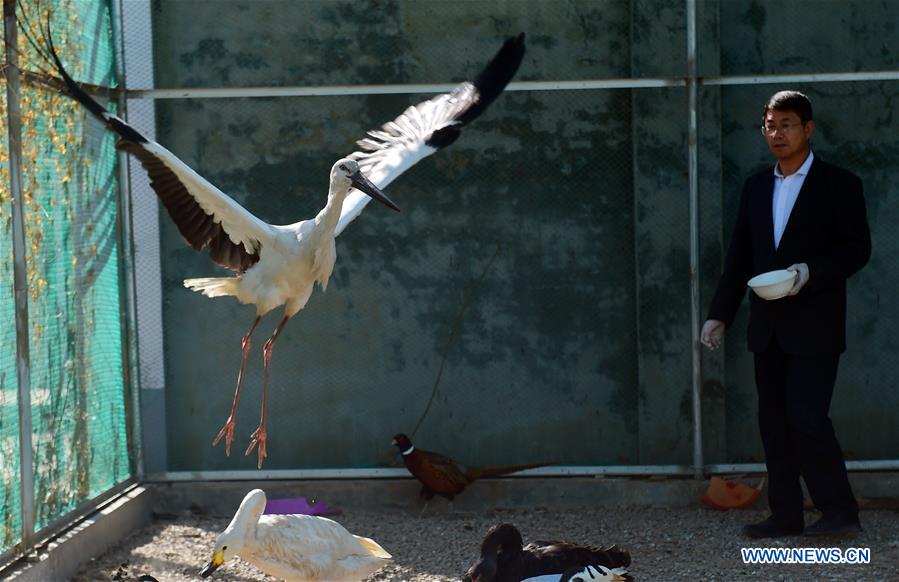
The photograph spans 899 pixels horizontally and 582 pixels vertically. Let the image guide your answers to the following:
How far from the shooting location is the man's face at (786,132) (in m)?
5.25

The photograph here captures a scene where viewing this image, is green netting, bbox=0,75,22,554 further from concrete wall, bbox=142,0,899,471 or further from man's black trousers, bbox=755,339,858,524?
man's black trousers, bbox=755,339,858,524

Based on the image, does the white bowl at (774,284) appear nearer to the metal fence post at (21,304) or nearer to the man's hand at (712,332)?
the man's hand at (712,332)

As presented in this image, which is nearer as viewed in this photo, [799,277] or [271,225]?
A: [799,277]

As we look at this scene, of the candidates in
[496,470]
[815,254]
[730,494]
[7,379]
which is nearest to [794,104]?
[815,254]

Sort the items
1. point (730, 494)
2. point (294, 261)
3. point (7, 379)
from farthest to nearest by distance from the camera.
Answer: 1. point (730, 494)
2. point (294, 261)
3. point (7, 379)

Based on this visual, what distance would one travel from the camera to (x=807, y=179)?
5.32m

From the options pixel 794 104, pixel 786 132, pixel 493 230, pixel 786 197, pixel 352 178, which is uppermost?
pixel 794 104

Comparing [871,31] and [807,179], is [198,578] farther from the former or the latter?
[871,31]

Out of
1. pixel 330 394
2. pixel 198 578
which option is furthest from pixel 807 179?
pixel 198 578

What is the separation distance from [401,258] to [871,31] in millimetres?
2724

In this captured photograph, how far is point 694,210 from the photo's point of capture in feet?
20.0

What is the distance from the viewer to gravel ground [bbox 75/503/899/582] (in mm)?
5133

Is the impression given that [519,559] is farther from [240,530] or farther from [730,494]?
[730,494]

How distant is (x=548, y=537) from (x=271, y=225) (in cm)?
198
